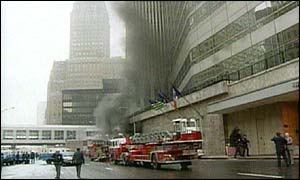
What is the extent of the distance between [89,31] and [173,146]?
1010cm

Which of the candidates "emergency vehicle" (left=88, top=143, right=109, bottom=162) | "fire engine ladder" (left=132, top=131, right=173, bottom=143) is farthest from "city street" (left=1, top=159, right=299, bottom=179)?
"emergency vehicle" (left=88, top=143, right=109, bottom=162)

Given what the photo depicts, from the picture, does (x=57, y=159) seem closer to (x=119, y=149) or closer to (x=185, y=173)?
(x=185, y=173)

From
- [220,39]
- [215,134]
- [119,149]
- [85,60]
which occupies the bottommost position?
[119,149]

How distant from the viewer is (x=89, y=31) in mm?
9039

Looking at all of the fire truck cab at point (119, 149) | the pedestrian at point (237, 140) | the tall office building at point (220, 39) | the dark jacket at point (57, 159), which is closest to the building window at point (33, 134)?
the tall office building at point (220, 39)

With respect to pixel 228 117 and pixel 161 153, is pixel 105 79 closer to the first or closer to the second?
pixel 161 153

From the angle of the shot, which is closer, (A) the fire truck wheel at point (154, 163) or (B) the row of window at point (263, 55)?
(B) the row of window at point (263, 55)

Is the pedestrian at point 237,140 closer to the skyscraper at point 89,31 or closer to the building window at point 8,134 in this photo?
the skyscraper at point 89,31

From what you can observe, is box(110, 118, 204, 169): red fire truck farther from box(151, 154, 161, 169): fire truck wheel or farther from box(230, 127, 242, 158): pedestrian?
box(230, 127, 242, 158): pedestrian

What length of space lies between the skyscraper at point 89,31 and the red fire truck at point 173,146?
7217mm

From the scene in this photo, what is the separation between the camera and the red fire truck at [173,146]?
1747cm

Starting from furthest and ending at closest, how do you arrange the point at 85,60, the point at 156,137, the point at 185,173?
1. the point at 156,137
2. the point at 185,173
3. the point at 85,60

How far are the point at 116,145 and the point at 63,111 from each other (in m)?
16.5

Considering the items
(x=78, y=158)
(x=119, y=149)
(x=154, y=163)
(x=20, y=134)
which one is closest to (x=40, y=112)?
(x=20, y=134)
